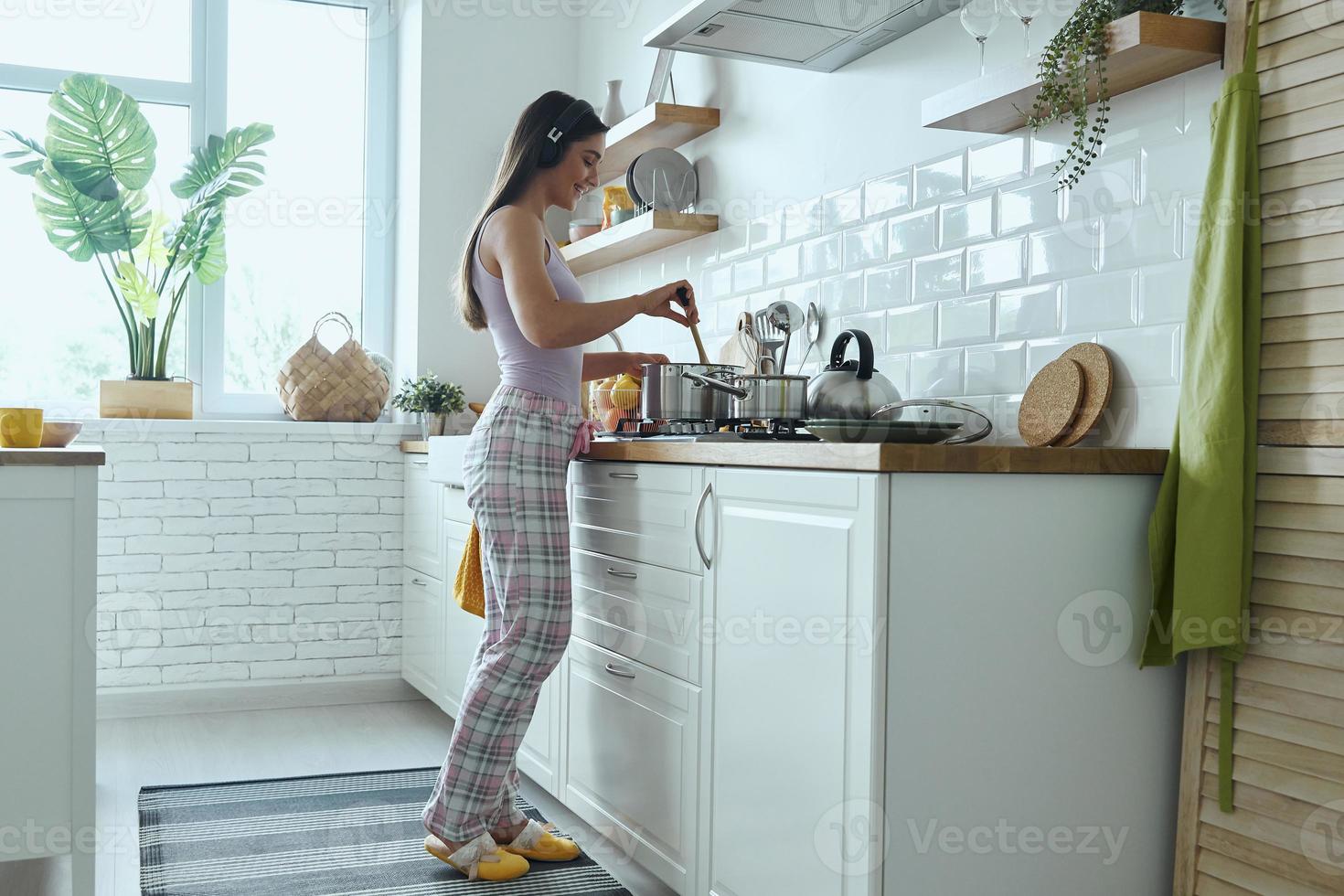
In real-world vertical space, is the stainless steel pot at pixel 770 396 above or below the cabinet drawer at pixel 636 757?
above

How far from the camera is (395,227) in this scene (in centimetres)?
461

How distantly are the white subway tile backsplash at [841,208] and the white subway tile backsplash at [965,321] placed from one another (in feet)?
1.25

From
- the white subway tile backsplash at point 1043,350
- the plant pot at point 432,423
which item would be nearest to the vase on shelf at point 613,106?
the plant pot at point 432,423

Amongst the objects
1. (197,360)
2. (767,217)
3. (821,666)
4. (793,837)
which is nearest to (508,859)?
(793,837)

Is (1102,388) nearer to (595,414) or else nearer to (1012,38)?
(1012,38)

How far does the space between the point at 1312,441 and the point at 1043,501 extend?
1.24ft

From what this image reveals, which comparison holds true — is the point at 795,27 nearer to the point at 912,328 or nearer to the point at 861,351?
the point at 912,328

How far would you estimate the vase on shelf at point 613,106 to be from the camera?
12.6 ft

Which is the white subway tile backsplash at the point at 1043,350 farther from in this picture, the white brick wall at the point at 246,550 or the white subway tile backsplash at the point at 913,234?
the white brick wall at the point at 246,550

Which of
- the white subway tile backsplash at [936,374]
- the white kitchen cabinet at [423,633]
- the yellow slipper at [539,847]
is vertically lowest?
the yellow slipper at [539,847]

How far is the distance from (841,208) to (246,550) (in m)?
2.44

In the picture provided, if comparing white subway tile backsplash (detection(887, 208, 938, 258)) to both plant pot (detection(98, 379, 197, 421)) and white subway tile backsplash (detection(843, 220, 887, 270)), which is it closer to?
Result: white subway tile backsplash (detection(843, 220, 887, 270))

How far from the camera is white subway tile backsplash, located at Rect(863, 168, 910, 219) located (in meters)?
2.55

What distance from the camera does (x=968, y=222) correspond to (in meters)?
2.36
